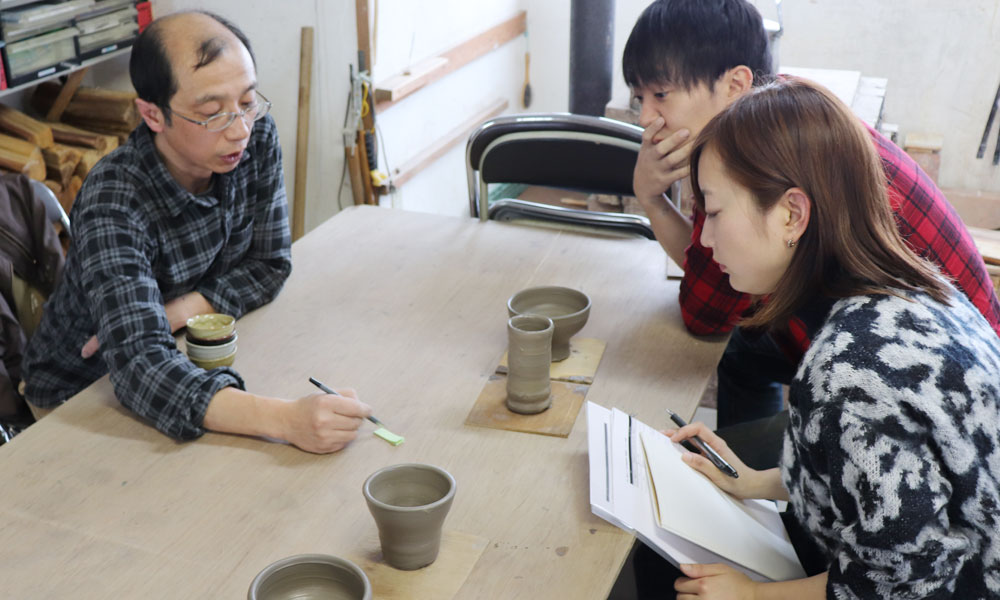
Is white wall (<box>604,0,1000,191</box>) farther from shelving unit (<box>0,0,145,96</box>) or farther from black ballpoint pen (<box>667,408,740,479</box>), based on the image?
black ballpoint pen (<box>667,408,740,479</box>)

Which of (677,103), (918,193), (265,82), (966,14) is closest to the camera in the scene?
(918,193)

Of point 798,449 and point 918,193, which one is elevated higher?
point 918,193

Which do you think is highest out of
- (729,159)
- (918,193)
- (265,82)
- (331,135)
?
(729,159)

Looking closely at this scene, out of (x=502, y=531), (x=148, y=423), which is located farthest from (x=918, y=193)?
(x=148, y=423)

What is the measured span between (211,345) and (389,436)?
0.36 metres

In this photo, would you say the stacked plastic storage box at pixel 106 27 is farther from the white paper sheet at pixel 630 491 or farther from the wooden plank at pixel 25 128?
the white paper sheet at pixel 630 491

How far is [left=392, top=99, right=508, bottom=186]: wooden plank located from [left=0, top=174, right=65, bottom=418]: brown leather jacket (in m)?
1.94

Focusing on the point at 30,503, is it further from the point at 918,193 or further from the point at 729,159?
the point at 918,193

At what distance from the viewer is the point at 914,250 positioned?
1.45 metres

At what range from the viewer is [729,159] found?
1.17 metres

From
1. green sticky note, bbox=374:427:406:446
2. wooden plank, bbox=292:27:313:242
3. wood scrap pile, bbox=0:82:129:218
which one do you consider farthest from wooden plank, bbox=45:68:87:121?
green sticky note, bbox=374:427:406:446

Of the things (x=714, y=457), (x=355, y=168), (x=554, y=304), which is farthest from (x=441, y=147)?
(x=714, y=457)

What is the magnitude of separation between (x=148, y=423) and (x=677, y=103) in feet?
3.49

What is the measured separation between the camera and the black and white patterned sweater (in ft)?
3.28
